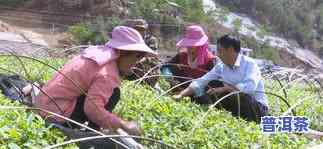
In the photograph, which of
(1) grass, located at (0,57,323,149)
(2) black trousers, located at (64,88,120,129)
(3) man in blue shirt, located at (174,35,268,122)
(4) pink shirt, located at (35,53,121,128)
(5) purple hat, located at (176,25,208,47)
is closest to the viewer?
(1) grass, located at (0,57,323,149)

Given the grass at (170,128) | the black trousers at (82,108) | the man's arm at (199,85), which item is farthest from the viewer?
the man's arm at (199,85)

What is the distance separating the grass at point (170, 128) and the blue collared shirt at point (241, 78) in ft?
0.84

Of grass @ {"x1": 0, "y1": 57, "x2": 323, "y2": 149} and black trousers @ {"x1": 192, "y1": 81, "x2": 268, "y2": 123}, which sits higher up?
grass @ {"x1": 0, "y1": 57, "x2": 323, "y2": 149}

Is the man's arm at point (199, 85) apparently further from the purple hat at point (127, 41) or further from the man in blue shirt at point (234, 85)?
the purple hat at point (127, 41)

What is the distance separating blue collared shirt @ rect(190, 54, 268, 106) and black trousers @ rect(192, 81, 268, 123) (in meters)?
0.05

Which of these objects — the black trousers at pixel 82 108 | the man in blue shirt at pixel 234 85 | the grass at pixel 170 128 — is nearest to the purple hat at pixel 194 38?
the man in blue shirt at pixel 234 85

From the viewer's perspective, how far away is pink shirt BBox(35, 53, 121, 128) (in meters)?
3.79

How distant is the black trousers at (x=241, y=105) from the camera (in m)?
5.62

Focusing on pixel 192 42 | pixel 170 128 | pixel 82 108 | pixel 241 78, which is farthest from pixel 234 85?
pixel 82 108

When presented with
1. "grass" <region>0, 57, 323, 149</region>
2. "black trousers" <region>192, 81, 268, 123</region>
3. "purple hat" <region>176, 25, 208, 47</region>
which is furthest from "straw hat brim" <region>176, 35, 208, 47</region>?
"grass" <region>0, 57, 323, 149</region>

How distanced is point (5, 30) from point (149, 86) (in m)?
25.1

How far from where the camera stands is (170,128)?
173 inches

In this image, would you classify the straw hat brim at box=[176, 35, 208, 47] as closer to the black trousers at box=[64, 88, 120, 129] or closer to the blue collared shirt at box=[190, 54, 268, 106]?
the blue collared shirt at box=[190, 54, 268, 106]

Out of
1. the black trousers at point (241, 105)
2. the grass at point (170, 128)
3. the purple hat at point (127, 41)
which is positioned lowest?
the black trousers at point (241, 105)
